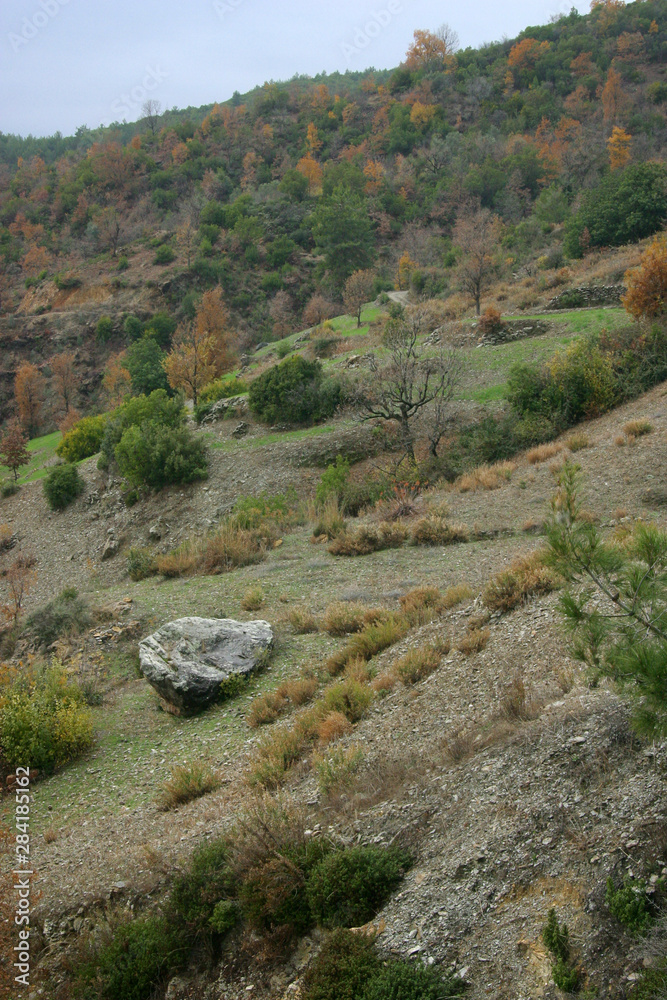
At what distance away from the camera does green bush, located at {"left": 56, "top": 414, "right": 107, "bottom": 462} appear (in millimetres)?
29359

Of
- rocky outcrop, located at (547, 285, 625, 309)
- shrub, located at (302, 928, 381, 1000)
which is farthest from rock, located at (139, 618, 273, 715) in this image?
rocky outcrop, located at (547, 285, 625, 309)

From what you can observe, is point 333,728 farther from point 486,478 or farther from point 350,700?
point 486,478

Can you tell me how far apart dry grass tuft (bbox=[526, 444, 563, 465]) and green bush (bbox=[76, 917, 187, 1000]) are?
12.4 metres

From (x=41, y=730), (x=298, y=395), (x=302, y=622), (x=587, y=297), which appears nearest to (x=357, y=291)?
(x=587, y=297)

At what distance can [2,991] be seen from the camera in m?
4.44

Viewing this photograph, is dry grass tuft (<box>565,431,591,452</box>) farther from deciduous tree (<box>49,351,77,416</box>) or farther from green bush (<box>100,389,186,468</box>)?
deciduous tree (<box>49,351,77,416</box>)

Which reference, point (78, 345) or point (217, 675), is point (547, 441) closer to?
point (217, 675)

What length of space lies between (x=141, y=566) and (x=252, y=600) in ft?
18.5

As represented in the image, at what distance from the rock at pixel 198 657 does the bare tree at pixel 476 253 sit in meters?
23.3

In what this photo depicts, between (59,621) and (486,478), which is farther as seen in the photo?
(486,478)

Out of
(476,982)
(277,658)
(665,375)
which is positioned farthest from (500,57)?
(476,982)

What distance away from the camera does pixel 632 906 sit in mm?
3145

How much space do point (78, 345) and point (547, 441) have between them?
1705 inches

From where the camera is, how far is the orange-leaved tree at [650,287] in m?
18.1
